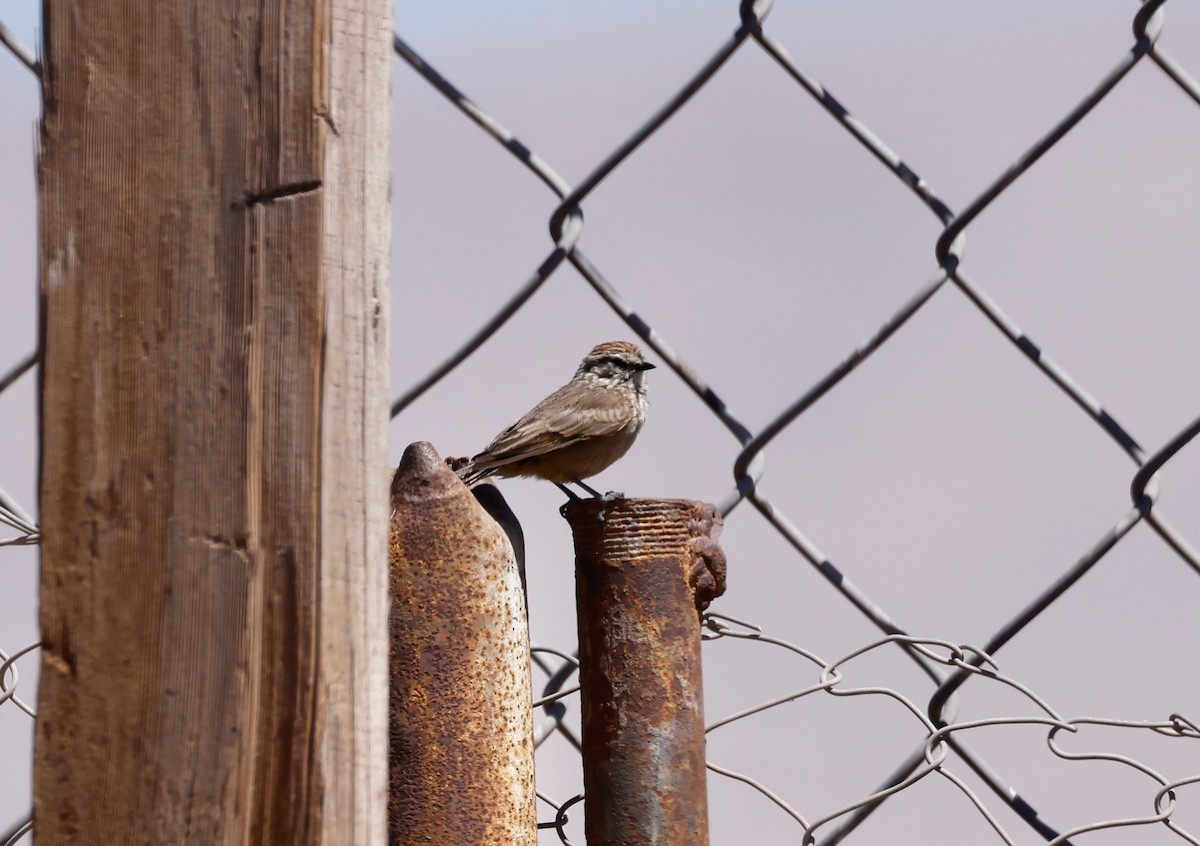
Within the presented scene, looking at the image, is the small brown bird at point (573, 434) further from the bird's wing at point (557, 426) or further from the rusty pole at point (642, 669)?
the rusty pole at point (642, 669)

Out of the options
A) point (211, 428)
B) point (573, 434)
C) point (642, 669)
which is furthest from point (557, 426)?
point (211, 428)

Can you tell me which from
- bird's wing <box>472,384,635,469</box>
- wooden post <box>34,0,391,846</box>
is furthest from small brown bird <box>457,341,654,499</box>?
wooden post <box>34,0,391,846</box>

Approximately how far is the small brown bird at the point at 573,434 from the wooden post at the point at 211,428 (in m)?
2.65

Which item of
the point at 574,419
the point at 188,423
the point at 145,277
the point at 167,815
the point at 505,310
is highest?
the point at 574,419

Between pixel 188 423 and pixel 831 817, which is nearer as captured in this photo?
pixel 188 423

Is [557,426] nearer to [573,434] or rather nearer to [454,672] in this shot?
[573,434]

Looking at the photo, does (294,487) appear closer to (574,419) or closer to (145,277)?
(145,277)

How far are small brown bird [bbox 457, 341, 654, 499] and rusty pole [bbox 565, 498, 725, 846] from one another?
2.13 meters

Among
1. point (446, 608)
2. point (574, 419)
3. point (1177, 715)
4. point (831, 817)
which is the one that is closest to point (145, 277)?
point (446, 608)

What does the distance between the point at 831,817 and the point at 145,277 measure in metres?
1.54

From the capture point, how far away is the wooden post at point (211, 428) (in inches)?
47.3

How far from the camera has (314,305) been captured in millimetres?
1225

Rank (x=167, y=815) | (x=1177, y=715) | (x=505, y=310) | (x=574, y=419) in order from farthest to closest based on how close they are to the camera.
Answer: (x=574, y=419), (x=505, y=310), (x=1177, y=715), (x=167, y=815)

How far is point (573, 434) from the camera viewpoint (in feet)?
14.0
